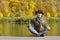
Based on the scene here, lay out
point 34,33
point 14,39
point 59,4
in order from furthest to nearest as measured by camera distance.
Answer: point 59,4 < point 34,33 < point 14,39

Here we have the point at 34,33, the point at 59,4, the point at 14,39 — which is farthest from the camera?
the point at 59,4

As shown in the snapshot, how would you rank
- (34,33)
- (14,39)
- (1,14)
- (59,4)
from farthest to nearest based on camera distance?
1. (59,4)
2. (1,14)
3. (34,33)
4. (14,39)

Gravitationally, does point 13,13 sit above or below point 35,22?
below

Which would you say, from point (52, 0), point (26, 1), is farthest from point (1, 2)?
point (52, 0)

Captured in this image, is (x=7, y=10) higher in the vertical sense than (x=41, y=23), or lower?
lower

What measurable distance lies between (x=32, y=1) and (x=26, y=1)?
0.47 m

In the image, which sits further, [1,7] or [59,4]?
[59,4]

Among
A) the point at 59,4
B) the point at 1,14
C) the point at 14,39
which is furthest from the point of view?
the point at 59,4

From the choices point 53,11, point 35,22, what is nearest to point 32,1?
point 53,11

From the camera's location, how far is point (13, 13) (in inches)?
774

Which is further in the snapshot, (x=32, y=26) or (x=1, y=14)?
(x=1, y=14)

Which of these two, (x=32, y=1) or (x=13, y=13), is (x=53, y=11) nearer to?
(x=32, y=1)

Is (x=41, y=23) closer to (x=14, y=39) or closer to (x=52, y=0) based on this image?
(x=14, y=39)

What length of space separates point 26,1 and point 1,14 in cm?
236
